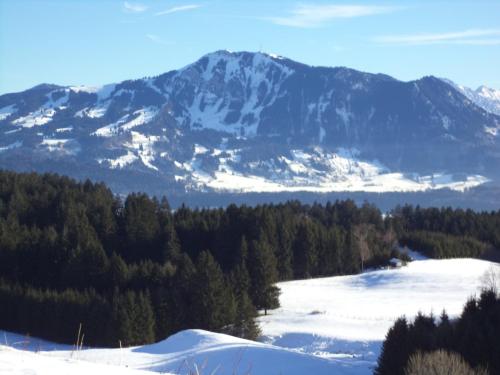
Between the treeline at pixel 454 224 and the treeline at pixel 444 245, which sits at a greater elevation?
the treeline at pixel 454 224

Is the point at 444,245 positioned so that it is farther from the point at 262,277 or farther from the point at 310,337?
the point at 310,337

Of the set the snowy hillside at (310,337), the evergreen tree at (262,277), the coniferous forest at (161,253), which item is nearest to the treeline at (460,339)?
the snowy hillside at (310,337)

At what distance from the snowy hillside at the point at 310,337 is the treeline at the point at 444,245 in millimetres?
4442

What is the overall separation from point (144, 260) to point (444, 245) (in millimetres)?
36585

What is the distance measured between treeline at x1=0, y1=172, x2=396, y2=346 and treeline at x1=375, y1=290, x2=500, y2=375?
23118mm

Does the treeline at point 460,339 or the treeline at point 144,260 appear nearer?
the treeline at point 460,339

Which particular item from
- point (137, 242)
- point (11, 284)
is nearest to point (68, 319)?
point (11, 284)

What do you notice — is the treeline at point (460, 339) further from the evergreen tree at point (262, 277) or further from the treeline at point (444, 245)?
the treeline at point (444, 245)

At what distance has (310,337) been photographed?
136 ft

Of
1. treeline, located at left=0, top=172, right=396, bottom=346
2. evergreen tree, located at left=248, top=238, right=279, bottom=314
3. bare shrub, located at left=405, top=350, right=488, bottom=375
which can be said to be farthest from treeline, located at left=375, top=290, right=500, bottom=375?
evergreen tree, located at left=248, top=238, right=279, bottom=314

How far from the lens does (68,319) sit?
4859 centimetres

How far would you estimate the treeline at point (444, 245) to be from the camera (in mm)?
81688

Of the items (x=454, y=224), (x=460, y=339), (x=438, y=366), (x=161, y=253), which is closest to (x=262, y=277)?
(x=161, y=253)

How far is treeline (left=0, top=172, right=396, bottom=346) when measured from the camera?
46.7 m
